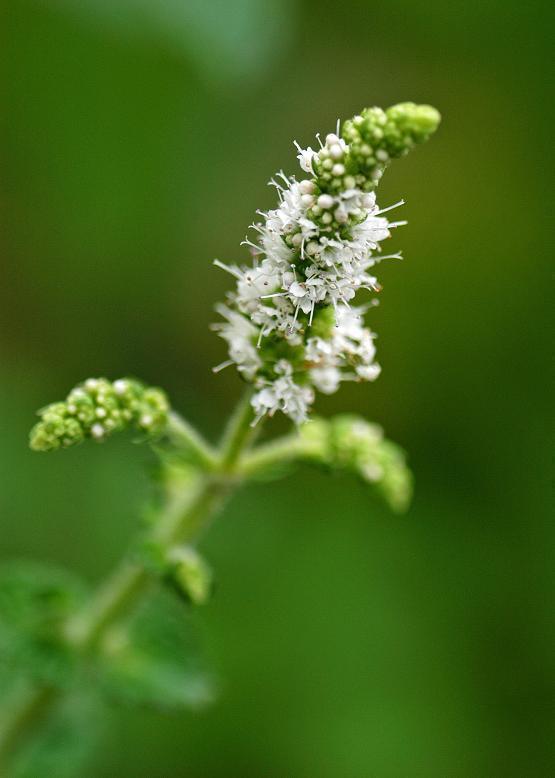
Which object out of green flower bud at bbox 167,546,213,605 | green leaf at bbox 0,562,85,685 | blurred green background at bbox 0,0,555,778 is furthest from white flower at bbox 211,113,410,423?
blurred green background at bbox 0,0,555,778

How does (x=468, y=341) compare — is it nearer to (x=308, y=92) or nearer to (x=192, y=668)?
(x=308, y=92)

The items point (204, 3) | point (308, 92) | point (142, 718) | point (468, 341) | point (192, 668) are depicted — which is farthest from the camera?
point (308, 92)

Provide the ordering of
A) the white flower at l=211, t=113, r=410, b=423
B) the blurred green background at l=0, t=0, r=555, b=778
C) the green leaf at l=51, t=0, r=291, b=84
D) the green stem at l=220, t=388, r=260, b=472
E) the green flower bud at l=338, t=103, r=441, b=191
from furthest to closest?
the blurred green background at l=0, t=0, r=555, b=778 < the green leaf at l=51, t=0, r=291, b=84 < the green stem at l=220, t=388, r=260, b=472 < the white flower at l=211, t=113, r=410, b=423 < the green flower bud at l=338, t=103, r=441, b=191

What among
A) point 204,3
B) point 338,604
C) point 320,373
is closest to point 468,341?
point 338,604

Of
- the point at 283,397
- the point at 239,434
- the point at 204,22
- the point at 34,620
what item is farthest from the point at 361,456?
the point at 204,22

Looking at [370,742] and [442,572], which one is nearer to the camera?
[370,742]

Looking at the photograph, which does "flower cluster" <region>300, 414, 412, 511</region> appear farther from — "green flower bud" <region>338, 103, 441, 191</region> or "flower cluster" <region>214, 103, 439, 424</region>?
"green flower bud" <region>338, 103, 441, 191</region>

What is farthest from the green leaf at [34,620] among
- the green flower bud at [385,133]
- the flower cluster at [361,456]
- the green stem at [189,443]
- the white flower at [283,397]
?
the green flower bud at [385,133]
